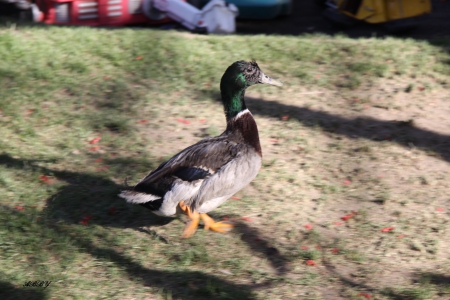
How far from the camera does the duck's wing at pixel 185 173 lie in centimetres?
437

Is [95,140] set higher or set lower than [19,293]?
higher

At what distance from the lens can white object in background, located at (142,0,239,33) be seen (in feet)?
29.8

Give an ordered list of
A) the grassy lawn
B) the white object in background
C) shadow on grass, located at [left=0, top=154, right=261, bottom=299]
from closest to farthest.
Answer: shadow on grass, located at [left=0, top=154, right=261, bottom=299] → the grassy lawn → the white object in background

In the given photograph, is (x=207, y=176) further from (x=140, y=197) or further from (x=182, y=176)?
(x=140, y=197)

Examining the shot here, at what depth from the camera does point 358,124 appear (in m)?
6.21

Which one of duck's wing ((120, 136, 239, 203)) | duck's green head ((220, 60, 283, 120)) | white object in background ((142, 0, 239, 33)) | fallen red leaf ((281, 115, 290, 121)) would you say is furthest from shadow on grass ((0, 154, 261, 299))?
white object in background ((142, 0, 239, 33))

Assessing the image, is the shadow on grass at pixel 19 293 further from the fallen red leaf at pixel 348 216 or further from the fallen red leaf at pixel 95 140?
the fallen red leaf at pixel 348 216

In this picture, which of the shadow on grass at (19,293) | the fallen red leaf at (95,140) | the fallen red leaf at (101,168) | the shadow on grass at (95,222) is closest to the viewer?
the shadow on grass at (19,293)

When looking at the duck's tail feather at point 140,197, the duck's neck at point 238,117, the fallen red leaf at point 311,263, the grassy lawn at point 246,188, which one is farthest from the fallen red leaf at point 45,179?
the fallen red leaf at point 311,263

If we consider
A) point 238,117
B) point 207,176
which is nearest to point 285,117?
point 238,117

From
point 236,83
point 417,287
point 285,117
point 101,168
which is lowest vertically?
point 417,287

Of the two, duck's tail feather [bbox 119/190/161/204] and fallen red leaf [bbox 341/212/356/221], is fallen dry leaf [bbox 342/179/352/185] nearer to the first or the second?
fallen red leaf [bbox 341/212/356/221]

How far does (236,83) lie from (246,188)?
3.22ft

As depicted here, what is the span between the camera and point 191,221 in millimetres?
4598
